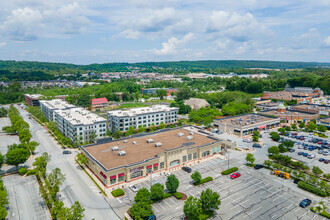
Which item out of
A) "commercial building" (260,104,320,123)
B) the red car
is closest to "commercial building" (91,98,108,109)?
"commercial building" (260,104,320,123)

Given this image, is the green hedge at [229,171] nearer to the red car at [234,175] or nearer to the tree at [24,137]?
the red car at [234,175]

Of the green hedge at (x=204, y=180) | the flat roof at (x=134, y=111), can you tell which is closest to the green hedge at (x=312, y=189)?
the green hedge at (x=204, y=180)

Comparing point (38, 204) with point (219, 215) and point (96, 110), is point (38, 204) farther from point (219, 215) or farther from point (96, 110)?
point (96, 110)

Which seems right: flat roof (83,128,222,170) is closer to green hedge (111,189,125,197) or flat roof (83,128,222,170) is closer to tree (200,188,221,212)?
green hedge (111,189,125,197)

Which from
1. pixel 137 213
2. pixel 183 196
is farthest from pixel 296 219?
pixel 137 213

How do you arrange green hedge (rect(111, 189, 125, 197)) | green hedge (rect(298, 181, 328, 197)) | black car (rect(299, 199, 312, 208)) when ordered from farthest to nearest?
green hedge (rect(111, 189, 125, 197)) < green hedge (rect(298, 181, 328, 197)) < black car (rect(299, 199, 312, 208))

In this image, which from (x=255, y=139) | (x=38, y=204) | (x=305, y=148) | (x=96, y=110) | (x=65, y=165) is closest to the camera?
(x=38, y=204)
